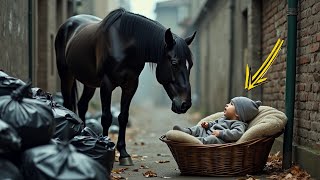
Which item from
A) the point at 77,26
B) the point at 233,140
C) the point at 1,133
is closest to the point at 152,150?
the point at 77,26

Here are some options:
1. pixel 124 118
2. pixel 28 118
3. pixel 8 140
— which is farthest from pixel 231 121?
pixel 8 140

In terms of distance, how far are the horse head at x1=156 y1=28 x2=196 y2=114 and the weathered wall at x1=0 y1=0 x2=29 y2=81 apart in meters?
2.71

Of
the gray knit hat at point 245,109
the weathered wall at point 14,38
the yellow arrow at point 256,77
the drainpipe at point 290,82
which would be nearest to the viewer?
the gray knit hat at point 245,109

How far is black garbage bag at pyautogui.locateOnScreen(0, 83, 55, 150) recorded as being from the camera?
4012 mm

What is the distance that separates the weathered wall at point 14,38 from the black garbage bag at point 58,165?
175 inches

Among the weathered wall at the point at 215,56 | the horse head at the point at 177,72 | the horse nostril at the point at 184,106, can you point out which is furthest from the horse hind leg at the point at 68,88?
the weathered wall at the point at 215,56

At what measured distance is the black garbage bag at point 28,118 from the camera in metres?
4.01

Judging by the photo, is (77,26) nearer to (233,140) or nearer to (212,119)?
(212,119)

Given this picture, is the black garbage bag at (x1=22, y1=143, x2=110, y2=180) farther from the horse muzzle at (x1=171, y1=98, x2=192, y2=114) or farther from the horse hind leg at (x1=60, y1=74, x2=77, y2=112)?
the horse hind leg at (x1=60, y1=74, x2=77, y2=112)

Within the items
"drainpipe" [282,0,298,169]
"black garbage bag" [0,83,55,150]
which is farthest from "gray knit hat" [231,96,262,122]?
"black garbage bag" [0,83,55,150]

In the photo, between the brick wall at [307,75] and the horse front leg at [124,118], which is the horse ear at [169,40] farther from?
the brick wall at [307,75]

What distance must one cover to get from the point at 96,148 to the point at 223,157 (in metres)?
1.45

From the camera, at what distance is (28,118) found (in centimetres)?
409

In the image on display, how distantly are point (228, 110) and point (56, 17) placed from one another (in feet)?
35.8
